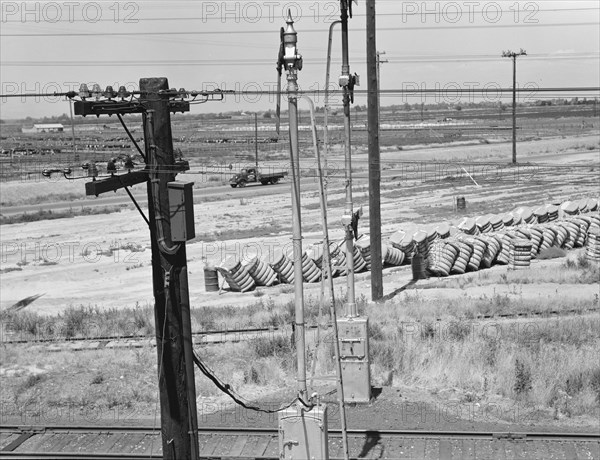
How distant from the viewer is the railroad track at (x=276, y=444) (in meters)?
12.0

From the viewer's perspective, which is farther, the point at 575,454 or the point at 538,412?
the point at 538,412

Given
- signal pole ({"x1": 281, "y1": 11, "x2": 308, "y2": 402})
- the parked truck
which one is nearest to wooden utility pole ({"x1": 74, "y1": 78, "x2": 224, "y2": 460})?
signal pole ({"x1": 281, "y1": 11, "x2": 308, "y2": 402})

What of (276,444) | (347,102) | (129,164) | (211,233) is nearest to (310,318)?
(347,102)

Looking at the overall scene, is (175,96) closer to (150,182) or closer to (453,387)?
(150,182)

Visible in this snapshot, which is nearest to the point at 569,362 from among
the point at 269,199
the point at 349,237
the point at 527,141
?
the point at 349,237

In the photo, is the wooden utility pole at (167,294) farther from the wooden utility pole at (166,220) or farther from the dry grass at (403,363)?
the dry grass at (403,363)

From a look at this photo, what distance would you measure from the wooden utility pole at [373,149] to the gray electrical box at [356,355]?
25.1 ft

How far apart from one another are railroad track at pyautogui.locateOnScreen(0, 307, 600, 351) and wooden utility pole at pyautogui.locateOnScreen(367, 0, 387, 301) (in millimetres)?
3918

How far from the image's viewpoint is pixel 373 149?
23.2 meters

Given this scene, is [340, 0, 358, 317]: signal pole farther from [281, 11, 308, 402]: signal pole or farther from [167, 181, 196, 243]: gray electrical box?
[167, 181, 196, 243]: gray electrical box

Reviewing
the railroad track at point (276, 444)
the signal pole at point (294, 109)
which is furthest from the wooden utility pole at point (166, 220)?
the railroad track at point (276, 444)

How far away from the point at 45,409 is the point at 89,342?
492cm

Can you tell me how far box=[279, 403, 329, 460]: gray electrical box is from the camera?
9.55 metres

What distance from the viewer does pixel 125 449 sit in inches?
500
